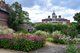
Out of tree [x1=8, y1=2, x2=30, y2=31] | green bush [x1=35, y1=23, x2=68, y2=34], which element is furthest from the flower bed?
green bush [x1=35, y1=23, x2=68, y2=34]

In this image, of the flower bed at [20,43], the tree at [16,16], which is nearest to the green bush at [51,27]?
the tree at [16,16]

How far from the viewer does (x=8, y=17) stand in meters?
45.2

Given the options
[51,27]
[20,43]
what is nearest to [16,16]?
[51,27]

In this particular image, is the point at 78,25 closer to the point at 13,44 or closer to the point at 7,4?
the point at 7,4

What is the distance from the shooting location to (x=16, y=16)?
1790 inches

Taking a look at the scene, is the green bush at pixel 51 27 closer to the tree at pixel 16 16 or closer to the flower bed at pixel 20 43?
the tree at pixel 16 16

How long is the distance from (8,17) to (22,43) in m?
23.9

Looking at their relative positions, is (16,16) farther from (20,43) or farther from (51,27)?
(20,43)

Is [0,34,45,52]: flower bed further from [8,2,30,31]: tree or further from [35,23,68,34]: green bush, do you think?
[35,23,68,34]: green bush

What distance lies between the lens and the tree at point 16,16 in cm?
4497

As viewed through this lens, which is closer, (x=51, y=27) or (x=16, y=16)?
(x=16, y=16)

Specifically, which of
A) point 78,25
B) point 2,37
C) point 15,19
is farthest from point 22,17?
point 2,37

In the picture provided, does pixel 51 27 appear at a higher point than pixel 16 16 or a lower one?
lower

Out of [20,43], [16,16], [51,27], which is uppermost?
[16,16]
